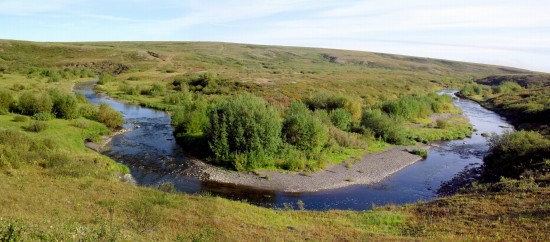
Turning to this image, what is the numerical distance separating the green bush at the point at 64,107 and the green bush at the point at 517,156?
135 ft

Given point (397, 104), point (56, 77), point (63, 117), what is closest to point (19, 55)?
point (56, 77)

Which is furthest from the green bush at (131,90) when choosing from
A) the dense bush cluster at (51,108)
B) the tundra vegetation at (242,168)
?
the dense bush cluster at (51,108)

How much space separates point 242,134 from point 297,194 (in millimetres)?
8476

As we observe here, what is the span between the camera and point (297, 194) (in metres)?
29.1

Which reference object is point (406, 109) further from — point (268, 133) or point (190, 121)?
point (190, 121)

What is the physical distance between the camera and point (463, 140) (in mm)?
51688

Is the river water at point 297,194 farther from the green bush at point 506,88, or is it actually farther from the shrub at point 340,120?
the green bush at point 506,88

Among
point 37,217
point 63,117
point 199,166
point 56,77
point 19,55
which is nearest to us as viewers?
point 37,217

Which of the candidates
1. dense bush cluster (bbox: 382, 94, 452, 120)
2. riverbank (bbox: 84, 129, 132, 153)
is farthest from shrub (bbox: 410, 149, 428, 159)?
riverbank (bbox: 84, 129, 132, 153)

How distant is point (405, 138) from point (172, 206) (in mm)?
35449

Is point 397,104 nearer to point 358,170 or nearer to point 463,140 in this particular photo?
point 463,140

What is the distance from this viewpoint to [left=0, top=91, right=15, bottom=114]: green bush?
3934cm

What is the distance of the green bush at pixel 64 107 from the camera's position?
41906 mm

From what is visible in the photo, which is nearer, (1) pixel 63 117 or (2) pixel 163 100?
(1) pixel 63 117
